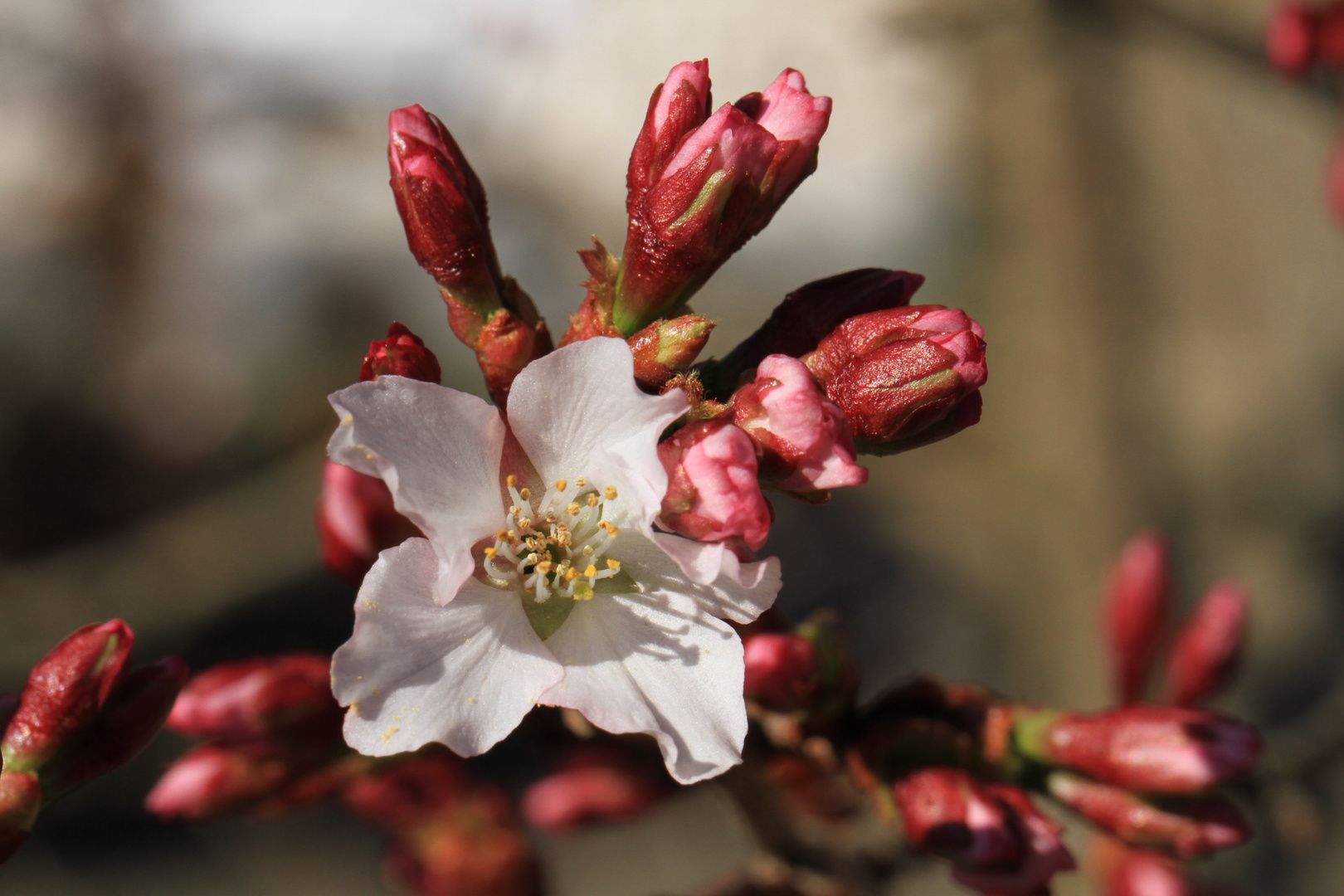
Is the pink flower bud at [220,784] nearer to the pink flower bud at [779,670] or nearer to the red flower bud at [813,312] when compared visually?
the pink flower bud at [779,670]

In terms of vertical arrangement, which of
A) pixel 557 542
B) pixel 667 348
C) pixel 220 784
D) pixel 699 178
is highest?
pixel 699 178

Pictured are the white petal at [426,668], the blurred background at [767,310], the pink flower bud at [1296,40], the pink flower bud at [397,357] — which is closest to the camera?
the white petal at [426,668]

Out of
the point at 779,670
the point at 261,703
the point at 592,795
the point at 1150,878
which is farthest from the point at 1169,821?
the point at 261,703

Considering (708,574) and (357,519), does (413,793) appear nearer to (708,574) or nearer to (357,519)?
(357,519)

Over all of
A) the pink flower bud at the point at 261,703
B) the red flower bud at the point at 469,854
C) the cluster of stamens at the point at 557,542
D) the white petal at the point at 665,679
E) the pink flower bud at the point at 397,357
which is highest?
the pink flower bud at the point at 397,357

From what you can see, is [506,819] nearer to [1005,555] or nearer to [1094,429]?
[1005,555]

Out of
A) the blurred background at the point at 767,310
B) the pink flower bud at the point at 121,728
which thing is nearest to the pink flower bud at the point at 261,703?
the pink flower bud at the point at 121,728
